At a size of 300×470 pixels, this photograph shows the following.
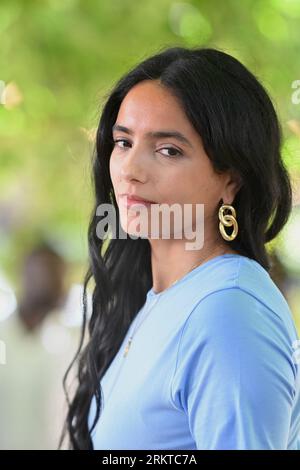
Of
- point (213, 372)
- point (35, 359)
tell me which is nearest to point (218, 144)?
point (213, 372)

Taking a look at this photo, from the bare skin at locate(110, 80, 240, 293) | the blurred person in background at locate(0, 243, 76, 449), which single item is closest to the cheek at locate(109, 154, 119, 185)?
the bare skin at locate(110, 80, 240, 293)

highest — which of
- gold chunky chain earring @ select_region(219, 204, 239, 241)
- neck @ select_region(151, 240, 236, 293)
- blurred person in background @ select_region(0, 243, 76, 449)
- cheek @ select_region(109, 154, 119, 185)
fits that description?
cheek @ select_region(109, 154, 119, 185)

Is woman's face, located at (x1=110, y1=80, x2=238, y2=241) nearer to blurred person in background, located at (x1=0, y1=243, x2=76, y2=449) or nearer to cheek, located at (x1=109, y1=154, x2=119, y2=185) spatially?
cheek, located at (x1=109, y1=154, x2=119, y2=185)

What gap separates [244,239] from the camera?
1.28m

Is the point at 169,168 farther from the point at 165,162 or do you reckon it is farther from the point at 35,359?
the point at 35,359

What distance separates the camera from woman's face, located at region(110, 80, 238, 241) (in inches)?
47.8

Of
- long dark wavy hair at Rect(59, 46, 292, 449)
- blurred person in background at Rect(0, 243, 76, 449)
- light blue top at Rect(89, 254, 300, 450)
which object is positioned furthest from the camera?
blurred person in background at Rect(0, 243, 76, 449)

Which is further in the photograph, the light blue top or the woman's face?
the woman's face

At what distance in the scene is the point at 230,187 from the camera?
127 centimetres

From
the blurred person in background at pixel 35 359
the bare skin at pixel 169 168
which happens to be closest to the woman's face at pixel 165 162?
the bare skin at pixel 169 168

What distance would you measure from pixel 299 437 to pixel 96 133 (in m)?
0.56

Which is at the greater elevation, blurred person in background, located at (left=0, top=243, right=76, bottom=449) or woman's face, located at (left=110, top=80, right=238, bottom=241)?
woman's face, located at (left=110, top=80, right=238, bottom=241)

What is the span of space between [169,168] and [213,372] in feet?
1.00

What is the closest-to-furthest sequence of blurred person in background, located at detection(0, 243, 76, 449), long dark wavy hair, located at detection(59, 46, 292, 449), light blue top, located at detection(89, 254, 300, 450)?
light blue top, located at detection(89, 254, 300, 450), long dark wavy hair, located at detection(59, 46, 292, 449), blurred person in background, located at detection(0, 243, 76, 449)
